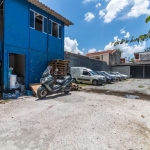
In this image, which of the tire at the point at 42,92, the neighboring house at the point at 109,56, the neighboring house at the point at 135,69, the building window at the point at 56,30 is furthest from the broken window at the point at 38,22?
the neighboring house at the point at 109,56

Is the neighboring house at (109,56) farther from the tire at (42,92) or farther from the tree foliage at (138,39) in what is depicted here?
the tree foliage at (138,39)

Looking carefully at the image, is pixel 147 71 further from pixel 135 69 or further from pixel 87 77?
pixel 87 77

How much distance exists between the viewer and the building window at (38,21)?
9.35 meters

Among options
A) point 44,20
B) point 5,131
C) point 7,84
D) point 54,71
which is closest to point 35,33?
point 44,20

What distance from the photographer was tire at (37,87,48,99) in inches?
283

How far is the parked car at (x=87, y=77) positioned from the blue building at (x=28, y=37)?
162 inches

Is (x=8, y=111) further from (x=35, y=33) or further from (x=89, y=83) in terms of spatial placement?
(x=89, y=83)

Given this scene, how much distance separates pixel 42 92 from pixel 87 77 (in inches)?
333

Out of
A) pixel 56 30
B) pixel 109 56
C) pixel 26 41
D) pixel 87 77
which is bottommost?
pixel 87 77

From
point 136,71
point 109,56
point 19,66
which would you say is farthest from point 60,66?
point 136,71

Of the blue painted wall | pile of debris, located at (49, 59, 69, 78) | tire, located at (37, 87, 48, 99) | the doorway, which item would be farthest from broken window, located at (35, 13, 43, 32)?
tire, located at (37, 87, 48, 99)

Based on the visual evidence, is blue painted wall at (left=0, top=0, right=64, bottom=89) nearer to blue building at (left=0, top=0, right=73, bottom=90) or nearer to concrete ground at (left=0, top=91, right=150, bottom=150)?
blue building at (left=0, top=0, right=73, bottom=90)

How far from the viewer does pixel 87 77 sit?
50.0 feet

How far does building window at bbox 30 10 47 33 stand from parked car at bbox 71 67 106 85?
6531 millimetres
